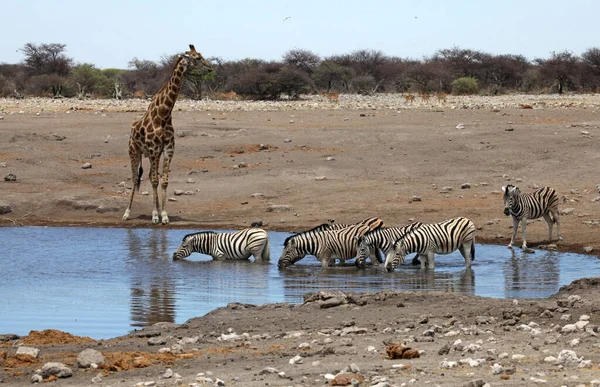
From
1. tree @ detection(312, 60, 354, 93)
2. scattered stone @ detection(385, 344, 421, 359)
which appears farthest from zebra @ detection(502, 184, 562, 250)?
tree @ detection(312, 60, 354, 93)

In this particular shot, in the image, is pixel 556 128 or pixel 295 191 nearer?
pixel 295 191

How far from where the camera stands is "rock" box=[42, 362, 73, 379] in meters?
7.59

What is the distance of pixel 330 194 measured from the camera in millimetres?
21234

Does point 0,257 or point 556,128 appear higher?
point 556,128

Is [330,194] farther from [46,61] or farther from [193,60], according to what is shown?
[46,61]

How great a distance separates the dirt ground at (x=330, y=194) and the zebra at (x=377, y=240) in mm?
2614

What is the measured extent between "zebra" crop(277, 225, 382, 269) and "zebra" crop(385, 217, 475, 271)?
94 centimetres

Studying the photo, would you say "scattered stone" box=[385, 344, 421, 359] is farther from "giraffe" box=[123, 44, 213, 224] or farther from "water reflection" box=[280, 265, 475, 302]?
"giraffe" box=[123, 44, 213, 224]

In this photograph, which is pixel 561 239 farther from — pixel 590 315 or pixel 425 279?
pixel 590 315

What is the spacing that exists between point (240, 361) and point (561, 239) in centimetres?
969

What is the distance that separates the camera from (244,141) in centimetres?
2638

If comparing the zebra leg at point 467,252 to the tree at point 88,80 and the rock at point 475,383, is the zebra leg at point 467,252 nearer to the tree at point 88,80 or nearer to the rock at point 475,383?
the rock at point 475,383

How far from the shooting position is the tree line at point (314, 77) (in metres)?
45.7

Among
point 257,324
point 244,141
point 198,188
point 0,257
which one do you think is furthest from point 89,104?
point 257,324
